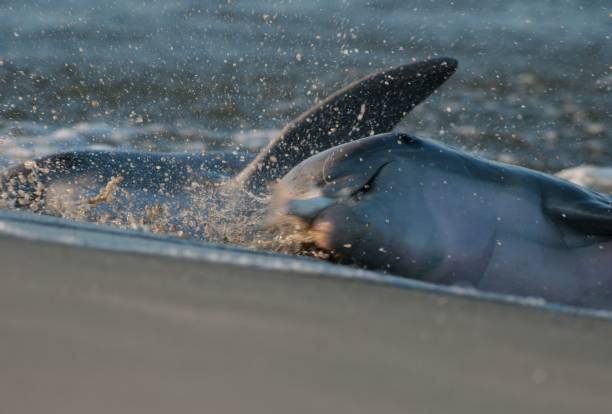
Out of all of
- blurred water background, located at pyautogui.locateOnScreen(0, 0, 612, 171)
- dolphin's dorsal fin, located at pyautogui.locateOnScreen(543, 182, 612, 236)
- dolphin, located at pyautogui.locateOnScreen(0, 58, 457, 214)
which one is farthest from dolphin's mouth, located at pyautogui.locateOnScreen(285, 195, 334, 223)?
blurred water background, located at pyautogui.locateOnScreen(0, 0, 612, 171)

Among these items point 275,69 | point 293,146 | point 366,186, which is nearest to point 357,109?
point 293,146

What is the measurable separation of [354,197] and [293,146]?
110cm

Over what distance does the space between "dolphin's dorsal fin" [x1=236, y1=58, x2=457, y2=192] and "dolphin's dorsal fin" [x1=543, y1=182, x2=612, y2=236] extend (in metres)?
1.13

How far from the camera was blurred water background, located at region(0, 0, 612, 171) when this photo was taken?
→ 4.07 m

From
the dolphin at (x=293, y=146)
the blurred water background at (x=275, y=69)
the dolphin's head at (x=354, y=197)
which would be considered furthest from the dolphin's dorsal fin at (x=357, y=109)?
the blurred water background at (x=275, y=69)

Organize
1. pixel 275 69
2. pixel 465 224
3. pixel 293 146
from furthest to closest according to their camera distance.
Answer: pixel 275 69 < pixel 293 146 < pixel 465 224

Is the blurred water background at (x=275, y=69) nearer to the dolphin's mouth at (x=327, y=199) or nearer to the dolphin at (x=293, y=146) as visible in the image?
the dolphin at (x=293, y=146)

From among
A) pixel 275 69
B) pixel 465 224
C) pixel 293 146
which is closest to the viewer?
pixel 465 224

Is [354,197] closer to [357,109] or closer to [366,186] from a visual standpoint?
[366,186]

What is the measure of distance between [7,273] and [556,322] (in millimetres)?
589

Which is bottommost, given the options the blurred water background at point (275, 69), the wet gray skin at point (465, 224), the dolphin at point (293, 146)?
the blurred water background at point (275, 69)

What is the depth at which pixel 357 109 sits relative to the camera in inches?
104

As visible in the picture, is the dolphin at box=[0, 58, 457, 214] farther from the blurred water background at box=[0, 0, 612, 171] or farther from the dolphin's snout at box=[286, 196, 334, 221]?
the dolphin's snout at box=[286, 196, 334, 221]

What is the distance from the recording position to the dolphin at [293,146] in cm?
259
